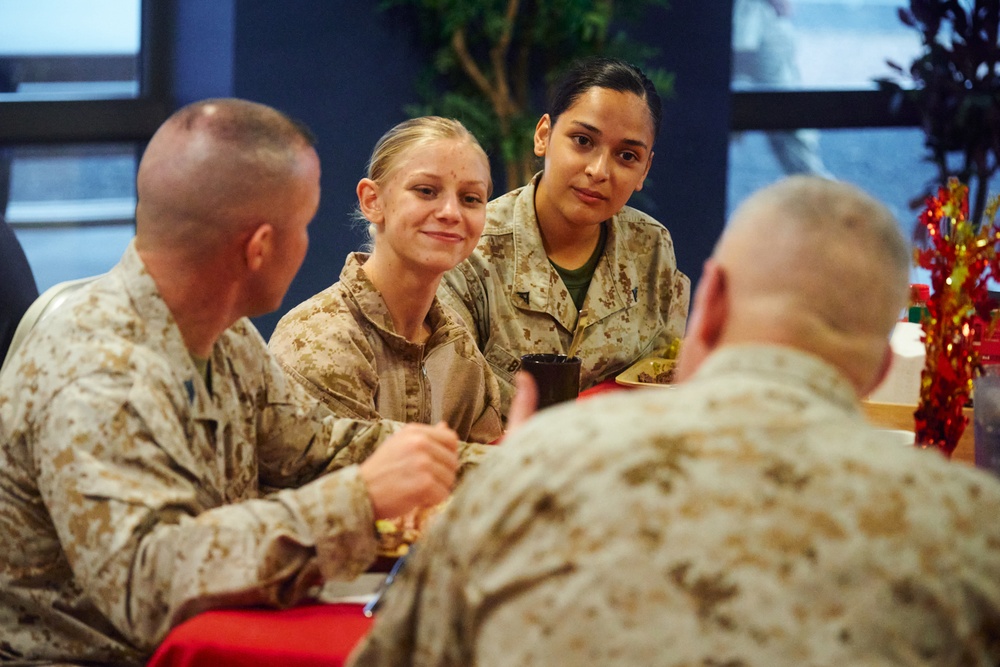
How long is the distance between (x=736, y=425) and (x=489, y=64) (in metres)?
4.07

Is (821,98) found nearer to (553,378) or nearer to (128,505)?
(553,378)

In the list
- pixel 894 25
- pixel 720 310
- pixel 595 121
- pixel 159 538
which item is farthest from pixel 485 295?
pixel 894 25

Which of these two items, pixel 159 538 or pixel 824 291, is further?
pixel 159 538

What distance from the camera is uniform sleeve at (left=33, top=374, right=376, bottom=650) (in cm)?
130

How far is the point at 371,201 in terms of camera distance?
7.85 feet

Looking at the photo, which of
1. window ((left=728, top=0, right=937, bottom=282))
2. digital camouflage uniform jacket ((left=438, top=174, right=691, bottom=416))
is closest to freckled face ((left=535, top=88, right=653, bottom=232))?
digital camouflage uniform jacket ((left=438, top=174, right=691, bottom=416))

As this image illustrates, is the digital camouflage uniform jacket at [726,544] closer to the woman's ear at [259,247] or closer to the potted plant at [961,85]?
the woman's ear at [259,247]

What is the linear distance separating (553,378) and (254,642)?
0.84m

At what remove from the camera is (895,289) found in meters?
1.06

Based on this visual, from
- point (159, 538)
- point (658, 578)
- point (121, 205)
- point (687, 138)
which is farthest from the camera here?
point (687, 138)

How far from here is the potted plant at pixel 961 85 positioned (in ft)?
19.3

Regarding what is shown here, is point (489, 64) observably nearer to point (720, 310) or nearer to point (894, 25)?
point (894, 25)

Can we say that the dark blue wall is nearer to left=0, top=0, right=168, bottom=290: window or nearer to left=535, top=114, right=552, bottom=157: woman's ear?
left=0, top=0, right=168, bottom=290: window

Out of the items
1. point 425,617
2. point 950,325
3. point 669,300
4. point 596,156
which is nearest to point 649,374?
point 669,300
